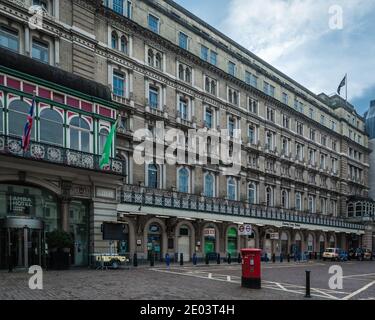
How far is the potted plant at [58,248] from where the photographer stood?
21.5 metres

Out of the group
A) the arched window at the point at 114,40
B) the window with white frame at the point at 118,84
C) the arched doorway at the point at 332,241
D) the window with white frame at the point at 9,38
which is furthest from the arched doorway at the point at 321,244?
the window with white frame at the point at 9,38

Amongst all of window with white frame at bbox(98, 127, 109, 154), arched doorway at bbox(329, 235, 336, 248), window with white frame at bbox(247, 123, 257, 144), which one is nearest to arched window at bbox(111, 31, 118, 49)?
window with white frame at bbox(98, 127, 109, 154)

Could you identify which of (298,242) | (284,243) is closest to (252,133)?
(284,243)

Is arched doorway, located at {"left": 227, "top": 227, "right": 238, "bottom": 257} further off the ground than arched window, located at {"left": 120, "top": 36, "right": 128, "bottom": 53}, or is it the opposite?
arched window, located at {"left": 120, "top": 36, "right": 128, "bottom": 53}

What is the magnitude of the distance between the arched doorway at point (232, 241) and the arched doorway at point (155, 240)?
9804mm

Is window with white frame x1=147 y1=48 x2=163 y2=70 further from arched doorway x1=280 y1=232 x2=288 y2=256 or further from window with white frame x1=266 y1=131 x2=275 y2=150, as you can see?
arched doorway x1=280 y1=232 x2=288 y2=256

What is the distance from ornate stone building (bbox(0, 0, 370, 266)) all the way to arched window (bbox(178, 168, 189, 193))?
0.32 feet

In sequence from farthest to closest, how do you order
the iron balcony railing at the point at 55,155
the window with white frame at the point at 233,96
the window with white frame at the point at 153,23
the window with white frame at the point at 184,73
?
1. the window with white frame at the point at 233,96
2. the window with white frame at the point at 184,73
3. the window with white frame at the point at 153,23
4. the iron balcony railing at the point at 55,155

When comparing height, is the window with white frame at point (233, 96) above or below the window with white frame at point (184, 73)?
below

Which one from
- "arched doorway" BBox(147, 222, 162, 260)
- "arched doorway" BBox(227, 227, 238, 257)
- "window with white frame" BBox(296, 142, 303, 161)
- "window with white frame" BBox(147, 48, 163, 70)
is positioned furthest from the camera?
"window with white frame" BBox(296, 142, 303, 161)

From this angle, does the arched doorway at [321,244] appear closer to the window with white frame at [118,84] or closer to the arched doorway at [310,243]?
the arched doorway at [310,243]

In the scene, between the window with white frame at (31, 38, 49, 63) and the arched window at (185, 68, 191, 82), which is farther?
the arched window at (185, 68, 191, 82)

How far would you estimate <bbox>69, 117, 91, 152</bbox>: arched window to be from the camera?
2409 centimetres
